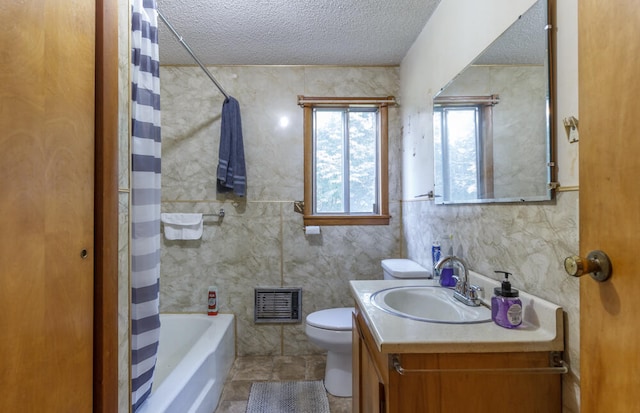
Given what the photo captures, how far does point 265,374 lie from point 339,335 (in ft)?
2.41

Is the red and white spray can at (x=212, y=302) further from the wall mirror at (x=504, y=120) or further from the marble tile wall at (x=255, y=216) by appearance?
the wall mirror at (x=504, y=120)

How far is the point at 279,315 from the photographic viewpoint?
2.40 m

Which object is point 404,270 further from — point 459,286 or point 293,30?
point 293,30

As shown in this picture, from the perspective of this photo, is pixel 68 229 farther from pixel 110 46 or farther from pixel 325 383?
pixel 325 383

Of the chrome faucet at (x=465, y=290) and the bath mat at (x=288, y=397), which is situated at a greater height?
the chrome faucet at (x=465, y=290)

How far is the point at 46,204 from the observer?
0.58 m

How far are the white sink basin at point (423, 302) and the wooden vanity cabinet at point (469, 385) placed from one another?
31 cm

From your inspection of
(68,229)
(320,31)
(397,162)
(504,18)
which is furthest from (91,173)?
(397,162)

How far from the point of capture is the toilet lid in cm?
185

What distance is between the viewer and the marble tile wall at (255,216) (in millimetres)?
2391

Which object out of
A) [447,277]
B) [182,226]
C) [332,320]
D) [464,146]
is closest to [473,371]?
[447,277]

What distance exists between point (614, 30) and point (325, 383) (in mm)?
2160

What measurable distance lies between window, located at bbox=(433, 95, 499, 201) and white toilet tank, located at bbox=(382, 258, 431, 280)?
0.49 metres

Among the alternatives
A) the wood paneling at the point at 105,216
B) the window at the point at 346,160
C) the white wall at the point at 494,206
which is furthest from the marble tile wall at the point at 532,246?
the wood paneling at the point at 105,216
